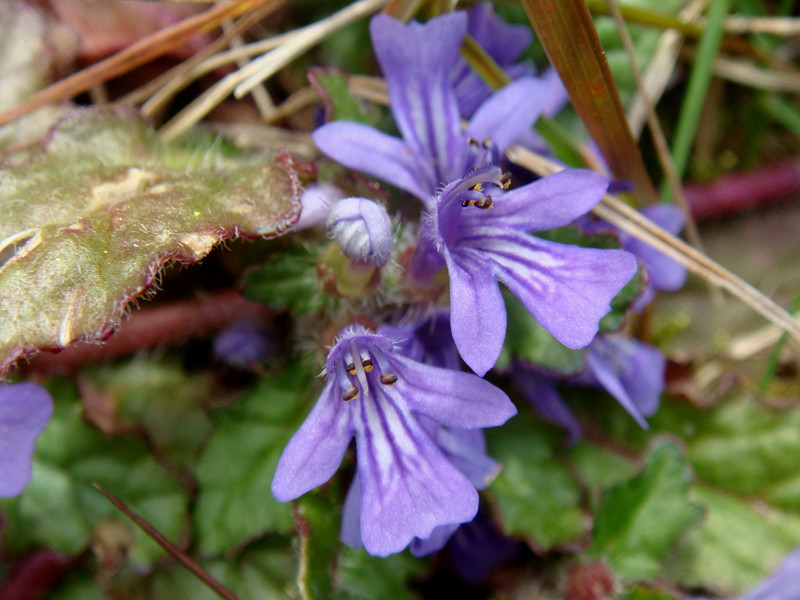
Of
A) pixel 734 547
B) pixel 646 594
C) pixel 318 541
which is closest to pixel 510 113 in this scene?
pixel 318 541

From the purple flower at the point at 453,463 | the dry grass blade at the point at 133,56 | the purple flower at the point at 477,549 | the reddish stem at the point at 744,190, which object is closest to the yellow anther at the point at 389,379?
the purple flower at the point at 453,463

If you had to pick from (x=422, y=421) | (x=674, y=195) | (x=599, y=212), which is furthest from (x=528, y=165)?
(x=422, y=421)

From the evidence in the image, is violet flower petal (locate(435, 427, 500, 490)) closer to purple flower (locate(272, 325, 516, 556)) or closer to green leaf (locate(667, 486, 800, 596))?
purple flower (locate(272, 325, 516, 556))

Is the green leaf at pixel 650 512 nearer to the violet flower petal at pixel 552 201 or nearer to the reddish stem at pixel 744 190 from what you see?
the violet flower petal at pixel 552 201

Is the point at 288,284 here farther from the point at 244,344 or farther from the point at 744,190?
the point at 744,190

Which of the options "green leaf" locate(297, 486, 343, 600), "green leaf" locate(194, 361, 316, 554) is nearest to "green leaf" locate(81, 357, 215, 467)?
"green leaf" locate(194, 361, 316, 554)
